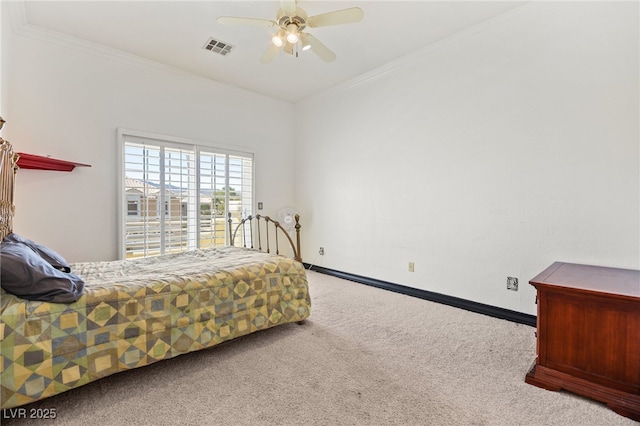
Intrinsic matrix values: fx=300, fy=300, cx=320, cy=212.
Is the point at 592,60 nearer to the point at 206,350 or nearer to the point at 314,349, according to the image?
the point at 314,349

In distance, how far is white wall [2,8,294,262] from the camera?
3.04 meters

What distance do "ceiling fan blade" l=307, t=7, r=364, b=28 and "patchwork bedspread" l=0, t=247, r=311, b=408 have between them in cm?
201

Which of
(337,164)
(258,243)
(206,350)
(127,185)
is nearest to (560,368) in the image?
(206,350)

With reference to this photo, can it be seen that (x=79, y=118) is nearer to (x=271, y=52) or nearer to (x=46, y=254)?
(x=46, y=254)

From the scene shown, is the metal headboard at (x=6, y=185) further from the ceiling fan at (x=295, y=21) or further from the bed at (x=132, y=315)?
the ceiling fan at (x=295, y=21)

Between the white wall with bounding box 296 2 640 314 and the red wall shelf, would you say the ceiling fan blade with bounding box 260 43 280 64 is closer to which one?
the white wall with bounding box 296 2 640 314

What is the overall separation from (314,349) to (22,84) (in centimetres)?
386

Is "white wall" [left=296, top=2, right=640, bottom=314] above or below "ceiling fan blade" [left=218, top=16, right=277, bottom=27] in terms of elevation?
below

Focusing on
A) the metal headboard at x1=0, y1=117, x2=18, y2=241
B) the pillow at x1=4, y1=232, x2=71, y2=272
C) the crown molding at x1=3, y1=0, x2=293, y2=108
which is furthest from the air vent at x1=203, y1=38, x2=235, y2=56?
the pillow at x1=4, y1=232, x2=71, y2=272

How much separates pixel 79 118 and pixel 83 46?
0.79 metres

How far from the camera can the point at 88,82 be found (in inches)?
133

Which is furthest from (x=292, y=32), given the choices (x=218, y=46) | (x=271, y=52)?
(x=218, y=46)

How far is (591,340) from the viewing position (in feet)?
5.57

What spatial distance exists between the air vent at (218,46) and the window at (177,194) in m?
1.27
